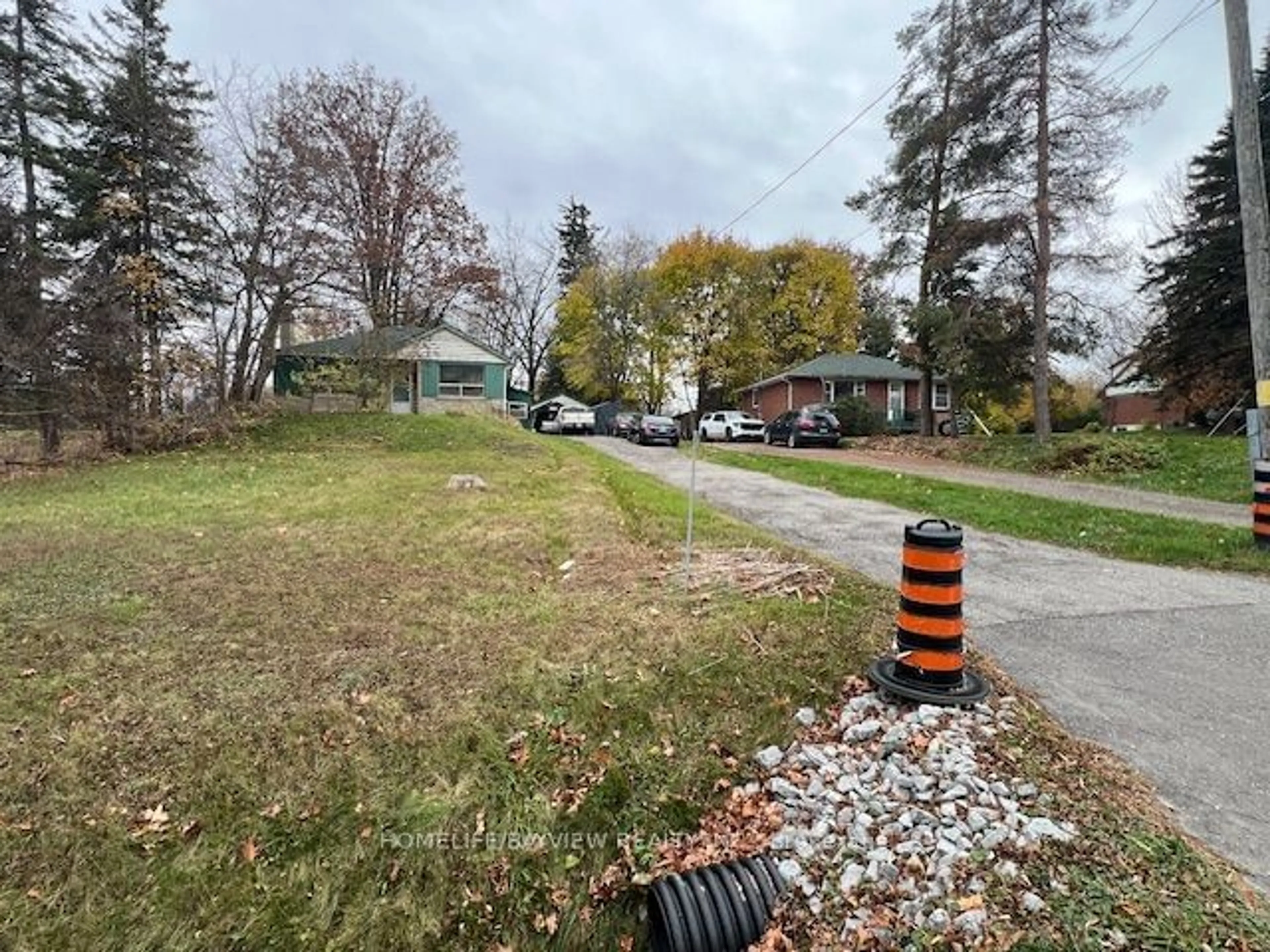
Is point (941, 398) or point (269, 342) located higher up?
point (269, 342)

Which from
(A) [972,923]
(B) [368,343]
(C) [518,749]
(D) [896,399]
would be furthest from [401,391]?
(A) [972,923]

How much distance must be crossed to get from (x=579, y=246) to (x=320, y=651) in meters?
48.5

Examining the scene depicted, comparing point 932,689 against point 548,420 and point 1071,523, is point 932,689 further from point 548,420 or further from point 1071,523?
point 548,420

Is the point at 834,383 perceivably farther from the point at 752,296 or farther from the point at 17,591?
the point at 17,591

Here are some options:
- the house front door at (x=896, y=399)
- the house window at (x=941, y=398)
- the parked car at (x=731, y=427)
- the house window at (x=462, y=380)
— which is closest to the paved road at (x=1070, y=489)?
the parked car at (x=731, y=427)

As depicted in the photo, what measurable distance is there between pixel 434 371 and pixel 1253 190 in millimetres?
28109

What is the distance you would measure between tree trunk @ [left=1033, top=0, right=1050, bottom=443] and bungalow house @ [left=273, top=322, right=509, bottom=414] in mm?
19535

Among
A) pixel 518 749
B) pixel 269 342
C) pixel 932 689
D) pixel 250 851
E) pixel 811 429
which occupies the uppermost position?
pixel 269 342

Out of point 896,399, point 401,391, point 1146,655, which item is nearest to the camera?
point 1146,655

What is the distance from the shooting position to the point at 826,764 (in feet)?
10.1

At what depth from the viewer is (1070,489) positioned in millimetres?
11578

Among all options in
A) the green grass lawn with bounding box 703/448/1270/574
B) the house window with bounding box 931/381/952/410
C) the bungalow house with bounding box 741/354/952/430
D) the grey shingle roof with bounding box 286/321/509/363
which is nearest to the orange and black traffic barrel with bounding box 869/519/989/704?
the green grass lawn with bounding box 703/448/1270/574

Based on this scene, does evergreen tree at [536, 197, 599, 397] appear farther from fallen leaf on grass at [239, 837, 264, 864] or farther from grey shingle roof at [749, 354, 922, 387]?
fallen leaf on grass at [239, 837, 264, 864]

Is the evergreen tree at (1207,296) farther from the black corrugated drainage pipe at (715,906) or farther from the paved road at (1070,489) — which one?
the black corrugated drainage pipe at (715,906)
